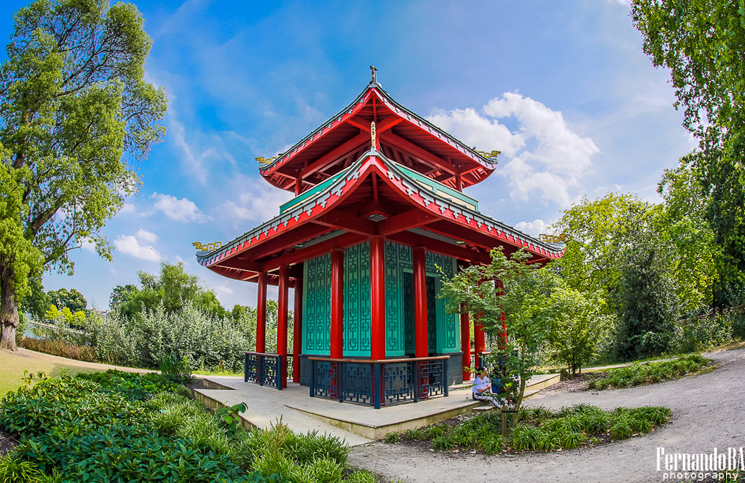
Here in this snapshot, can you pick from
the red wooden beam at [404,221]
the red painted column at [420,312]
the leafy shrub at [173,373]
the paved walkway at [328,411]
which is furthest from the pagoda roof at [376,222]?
the paved walkway at [328,411]

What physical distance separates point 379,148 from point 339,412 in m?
5.53

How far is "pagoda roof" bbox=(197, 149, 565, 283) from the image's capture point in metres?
6.83

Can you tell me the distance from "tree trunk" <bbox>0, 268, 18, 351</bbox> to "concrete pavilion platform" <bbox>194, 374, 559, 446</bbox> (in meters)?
11.1

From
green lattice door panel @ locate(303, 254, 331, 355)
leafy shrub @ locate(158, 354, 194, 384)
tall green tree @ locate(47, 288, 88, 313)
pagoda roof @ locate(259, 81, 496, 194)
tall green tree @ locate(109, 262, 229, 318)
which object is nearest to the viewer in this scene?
pagoda roof @ locate(259, 81, 496, 194)

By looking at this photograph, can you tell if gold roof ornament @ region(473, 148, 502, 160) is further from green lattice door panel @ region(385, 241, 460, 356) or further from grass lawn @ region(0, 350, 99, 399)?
grass lawn @ region(0, 350, 99, 399)

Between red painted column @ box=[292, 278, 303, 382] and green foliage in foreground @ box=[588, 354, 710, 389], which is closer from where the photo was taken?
green foliage in foreground @ box=[588, 354, 710, 389]

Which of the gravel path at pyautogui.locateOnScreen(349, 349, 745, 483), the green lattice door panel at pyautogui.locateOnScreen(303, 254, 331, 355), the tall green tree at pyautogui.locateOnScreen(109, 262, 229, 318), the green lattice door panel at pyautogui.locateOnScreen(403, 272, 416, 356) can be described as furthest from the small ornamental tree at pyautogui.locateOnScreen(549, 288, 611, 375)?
the tall green tree at pyautogui.locateOnScreen(109, 262, 229, 318)

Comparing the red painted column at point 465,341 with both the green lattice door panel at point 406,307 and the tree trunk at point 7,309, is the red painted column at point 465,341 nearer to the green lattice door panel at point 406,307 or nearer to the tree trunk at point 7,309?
the green lattice door panel at point 406,307

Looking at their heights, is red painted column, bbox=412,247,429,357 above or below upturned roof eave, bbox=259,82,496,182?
below

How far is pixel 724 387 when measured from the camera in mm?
7395

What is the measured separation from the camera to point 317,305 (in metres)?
11.1

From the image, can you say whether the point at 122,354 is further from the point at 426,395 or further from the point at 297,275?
the point at 426,395

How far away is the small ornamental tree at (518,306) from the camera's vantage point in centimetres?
592

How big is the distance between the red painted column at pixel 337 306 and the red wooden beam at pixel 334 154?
294 centimetres
